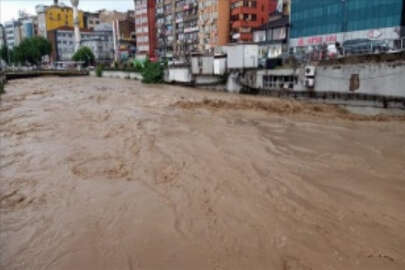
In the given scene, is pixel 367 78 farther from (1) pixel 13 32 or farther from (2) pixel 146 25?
(1) pixel 13 32

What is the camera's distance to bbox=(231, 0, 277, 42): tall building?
5534 cm

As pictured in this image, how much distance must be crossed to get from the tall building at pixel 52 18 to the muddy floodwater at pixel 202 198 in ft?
332

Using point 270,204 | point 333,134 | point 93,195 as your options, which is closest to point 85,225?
point 93,195

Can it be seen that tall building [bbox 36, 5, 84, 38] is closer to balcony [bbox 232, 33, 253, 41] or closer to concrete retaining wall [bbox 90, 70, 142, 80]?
concrete retaining wall [bbox 90, 70, 142, 80]

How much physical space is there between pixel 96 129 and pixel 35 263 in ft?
33.1

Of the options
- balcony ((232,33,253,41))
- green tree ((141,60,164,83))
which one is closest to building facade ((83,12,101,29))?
balcony ((232,33,253,41))

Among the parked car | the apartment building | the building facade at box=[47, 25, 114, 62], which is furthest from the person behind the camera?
the building facade at box=[47, 25, 114, 62]

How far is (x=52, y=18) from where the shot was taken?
330ft

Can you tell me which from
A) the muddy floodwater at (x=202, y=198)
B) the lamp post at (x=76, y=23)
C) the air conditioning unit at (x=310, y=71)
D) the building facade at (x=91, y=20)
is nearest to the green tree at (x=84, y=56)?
the lamp post at (x=76, y=23)

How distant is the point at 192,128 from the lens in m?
14.3

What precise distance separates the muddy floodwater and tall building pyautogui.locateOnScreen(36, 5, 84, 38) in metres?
101

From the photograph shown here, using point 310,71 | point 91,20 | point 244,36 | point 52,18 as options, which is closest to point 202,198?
point 310,71

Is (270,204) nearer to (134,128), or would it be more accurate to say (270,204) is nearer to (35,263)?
(35,263)

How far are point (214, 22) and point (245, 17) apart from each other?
6.11m
